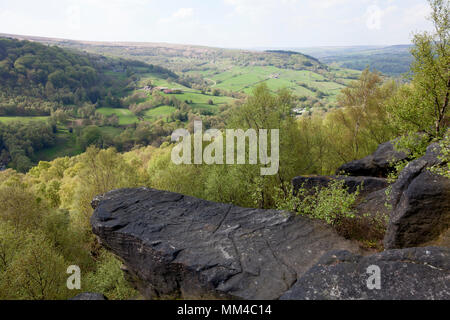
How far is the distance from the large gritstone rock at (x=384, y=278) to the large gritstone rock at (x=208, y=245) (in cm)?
159

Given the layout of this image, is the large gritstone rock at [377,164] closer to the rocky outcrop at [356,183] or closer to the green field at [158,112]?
the rocky outcrop at [356,183]

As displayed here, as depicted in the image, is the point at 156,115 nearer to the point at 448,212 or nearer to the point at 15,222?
the point at 15,222

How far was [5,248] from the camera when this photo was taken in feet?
66.8

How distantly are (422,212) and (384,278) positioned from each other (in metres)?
4.60

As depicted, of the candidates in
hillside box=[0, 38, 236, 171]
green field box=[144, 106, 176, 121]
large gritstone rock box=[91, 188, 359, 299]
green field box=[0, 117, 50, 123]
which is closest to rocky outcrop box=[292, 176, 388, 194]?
large gritstone rock box=[91, 188, 359, 299]

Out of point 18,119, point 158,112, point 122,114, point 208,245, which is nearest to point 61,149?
point 18,119

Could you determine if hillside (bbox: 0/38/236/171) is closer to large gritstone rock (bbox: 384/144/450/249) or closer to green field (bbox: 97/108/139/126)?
green field (bbox: 97/108/139/126)

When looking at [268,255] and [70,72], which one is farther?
[70,72]

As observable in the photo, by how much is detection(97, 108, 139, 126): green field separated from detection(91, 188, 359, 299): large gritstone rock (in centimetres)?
15322

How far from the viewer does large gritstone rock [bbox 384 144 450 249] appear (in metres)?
10.8

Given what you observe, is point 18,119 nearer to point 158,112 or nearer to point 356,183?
point 158,112
